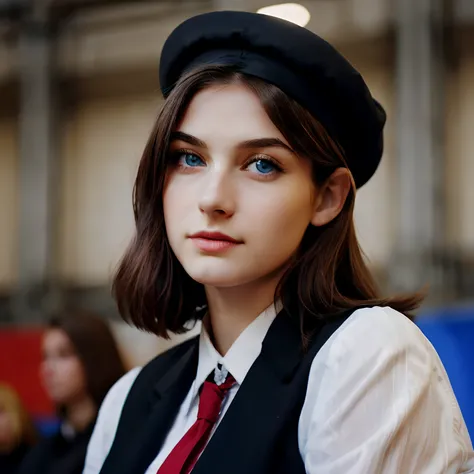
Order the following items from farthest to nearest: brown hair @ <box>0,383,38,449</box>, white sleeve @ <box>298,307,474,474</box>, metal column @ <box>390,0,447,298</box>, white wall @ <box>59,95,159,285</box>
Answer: white wall @ <box>59,95,159,285</box>, metal column @ <box>390,0,447,298</box>, brown hair @ <box>0,383,38,449</box>, white sleeve @ <box>298,307,474,474</box>

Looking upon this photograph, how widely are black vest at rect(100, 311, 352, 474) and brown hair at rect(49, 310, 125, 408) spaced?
135 centimetres

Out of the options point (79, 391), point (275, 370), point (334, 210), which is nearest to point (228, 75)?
point (334, 210)

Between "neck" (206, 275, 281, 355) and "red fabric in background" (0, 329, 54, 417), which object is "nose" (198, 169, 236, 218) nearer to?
"neck" (206, 275, 281, 355)

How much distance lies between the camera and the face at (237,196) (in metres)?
1.04

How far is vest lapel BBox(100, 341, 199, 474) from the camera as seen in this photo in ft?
3.80

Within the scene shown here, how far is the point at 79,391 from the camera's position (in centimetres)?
260

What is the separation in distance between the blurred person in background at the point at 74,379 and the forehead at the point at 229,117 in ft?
5.35

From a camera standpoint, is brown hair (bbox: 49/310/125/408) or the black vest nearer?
the black vest

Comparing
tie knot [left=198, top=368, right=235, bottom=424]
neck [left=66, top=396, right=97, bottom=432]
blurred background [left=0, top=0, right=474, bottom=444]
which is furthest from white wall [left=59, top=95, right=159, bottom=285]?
tie knot [left=198, top=368, right=235, bottom=424]

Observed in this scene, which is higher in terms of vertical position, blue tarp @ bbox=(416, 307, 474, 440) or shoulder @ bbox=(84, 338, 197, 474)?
shoulder @ bbox=(84, 338, 197, 474)

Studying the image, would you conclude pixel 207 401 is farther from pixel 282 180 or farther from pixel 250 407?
pixel 282 180

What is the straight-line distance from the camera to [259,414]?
40.3 inches

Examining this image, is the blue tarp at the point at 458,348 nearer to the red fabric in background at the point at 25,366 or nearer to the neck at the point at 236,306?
the neck at the point at 236,306

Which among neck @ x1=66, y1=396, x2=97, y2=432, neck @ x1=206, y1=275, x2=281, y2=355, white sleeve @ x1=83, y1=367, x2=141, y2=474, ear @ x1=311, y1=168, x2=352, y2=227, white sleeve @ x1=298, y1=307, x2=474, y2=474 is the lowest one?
neck @ x1=66, y1=396, x2=97, y2=432
